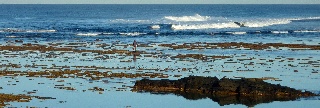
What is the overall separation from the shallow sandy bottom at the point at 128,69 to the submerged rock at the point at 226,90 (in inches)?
34.4

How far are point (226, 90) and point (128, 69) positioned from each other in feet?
31.8

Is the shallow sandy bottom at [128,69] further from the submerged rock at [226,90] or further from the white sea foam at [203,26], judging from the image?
the white sea foam at [203,26]

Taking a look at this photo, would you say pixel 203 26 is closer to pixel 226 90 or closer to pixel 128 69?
pixel 128 69

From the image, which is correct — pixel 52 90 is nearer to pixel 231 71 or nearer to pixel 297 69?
pixel 231 71

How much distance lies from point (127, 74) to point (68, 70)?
3.82 meters

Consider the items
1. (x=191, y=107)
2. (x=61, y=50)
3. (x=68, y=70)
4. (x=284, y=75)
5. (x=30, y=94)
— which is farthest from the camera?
(x=61, y=50)

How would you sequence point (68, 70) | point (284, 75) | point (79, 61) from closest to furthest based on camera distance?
point (284, 75) < point (68, 70) < point (79, 61)

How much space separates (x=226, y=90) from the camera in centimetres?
2989

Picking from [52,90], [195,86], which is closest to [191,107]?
[195,86]

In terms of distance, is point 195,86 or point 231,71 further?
point 231,71

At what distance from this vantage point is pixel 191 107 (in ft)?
87.5

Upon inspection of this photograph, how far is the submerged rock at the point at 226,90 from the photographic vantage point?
28836 mm

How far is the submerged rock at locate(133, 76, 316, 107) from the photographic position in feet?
94.6

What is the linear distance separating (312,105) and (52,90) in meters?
11.3
